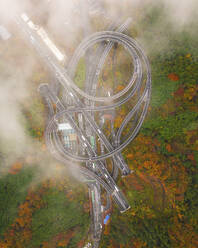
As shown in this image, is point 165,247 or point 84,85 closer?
point 165,247

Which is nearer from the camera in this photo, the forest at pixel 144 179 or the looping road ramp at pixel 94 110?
the forest at pixel 144 179

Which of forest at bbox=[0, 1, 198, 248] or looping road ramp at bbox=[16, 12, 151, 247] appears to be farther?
looping road ramp at bbox=[16, 12, 151, 247]

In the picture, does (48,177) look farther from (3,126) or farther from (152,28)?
(152,28)

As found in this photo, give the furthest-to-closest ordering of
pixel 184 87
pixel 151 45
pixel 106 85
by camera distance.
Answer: pixel 106 85
pixel 151 45
pixel 184 87

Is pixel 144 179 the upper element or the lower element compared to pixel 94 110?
lower

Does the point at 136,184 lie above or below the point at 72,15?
below

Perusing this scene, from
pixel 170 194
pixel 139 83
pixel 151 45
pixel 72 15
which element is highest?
pixel 72 15

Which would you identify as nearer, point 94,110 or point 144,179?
point 144,179

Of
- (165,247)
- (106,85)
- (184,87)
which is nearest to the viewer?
(165,247)

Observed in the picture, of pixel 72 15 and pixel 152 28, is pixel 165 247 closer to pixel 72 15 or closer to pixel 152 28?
pixel 152 28

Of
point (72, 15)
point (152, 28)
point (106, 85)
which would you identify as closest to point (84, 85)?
point (106, 85)
